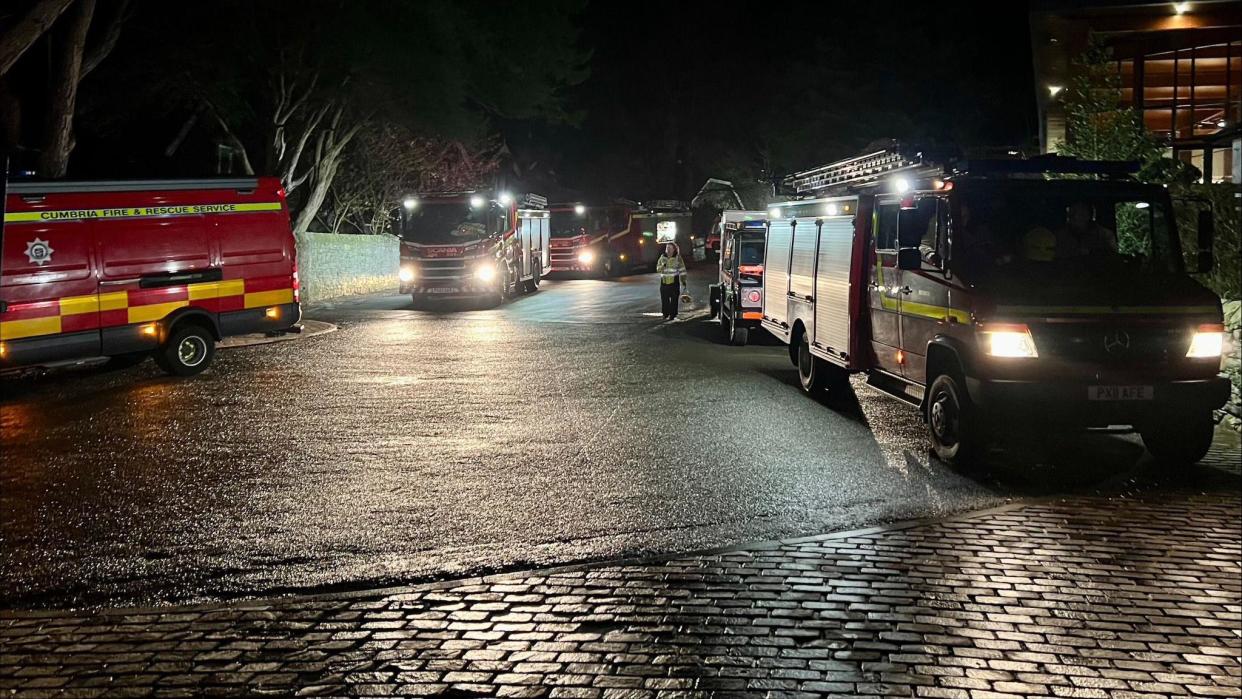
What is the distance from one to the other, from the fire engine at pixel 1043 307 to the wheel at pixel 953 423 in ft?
0.04

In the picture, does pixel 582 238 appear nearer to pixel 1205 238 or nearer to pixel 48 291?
pixel 48 291

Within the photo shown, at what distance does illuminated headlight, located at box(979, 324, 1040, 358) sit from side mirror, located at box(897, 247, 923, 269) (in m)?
1.18

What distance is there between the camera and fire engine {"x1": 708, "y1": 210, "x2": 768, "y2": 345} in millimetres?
19188

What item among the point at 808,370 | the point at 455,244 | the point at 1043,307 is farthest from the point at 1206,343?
the point at 455,244

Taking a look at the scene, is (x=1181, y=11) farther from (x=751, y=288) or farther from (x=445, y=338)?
(x=445, y=338)

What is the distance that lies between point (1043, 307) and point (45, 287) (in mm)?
11563

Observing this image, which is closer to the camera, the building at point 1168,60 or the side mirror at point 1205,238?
the side mirror at point 1205,238

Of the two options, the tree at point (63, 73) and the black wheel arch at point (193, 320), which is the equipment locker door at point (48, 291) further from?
the tree at point (63, 73)

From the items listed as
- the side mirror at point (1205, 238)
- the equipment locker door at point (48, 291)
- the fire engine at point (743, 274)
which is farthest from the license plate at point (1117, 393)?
the equipment locker door at point (48, 291)

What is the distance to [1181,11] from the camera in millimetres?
19812

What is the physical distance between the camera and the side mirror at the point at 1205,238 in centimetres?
985

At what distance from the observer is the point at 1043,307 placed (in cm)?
923

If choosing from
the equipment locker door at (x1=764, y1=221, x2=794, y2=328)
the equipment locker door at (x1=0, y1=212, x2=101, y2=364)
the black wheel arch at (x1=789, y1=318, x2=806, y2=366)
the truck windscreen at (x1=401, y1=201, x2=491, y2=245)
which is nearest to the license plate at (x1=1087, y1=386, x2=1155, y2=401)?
the black wheel arch at (x1=789, y1=318, x2=806, y2=366)

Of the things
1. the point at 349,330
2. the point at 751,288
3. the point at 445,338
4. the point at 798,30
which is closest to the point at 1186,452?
the point at 751,288
